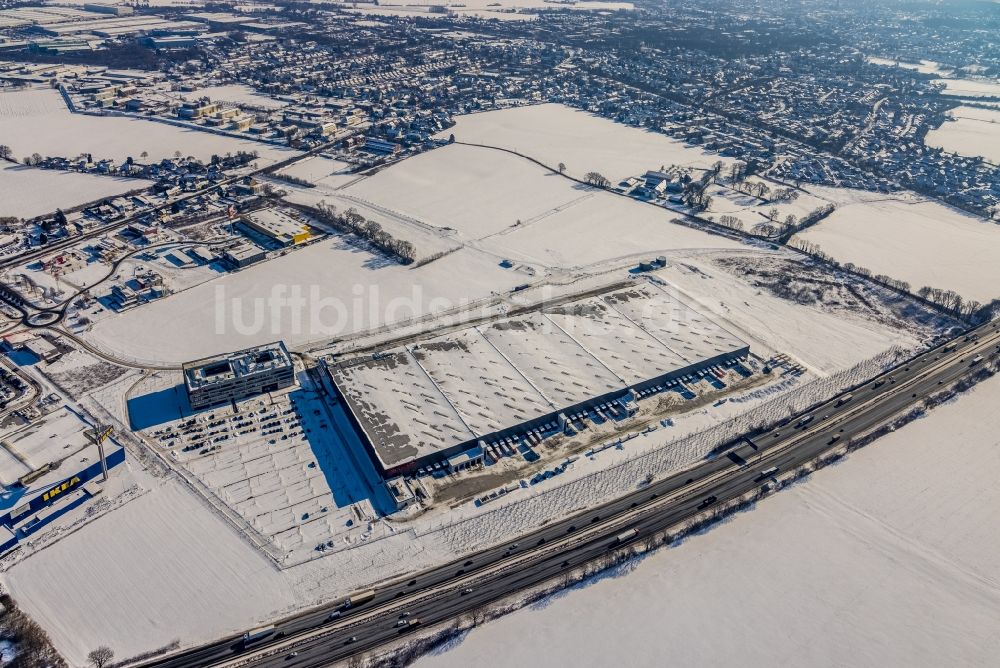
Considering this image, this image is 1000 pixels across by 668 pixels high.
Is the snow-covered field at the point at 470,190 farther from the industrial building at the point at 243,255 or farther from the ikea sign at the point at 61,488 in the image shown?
the ikea sign at the point at 61,488

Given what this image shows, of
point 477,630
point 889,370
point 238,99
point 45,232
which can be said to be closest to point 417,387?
point 477,630

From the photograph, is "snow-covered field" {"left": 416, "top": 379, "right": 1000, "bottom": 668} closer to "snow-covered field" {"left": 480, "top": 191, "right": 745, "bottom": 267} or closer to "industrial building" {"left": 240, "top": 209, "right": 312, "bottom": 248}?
"snow-covered field" {"left": 480, "top": 191, "right": 745, "bottom": 267}

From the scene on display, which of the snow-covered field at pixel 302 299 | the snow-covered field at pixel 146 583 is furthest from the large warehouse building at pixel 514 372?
the snow-covered field at pixel 146 583

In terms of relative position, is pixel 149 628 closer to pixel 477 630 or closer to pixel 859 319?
pixel 477 630

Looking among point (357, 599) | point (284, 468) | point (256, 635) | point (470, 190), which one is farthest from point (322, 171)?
point (256, 635)

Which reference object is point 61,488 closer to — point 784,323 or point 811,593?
point 811,593
